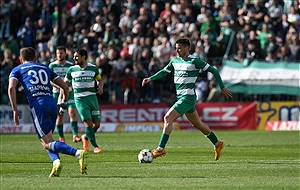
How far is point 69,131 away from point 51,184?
62.1ft

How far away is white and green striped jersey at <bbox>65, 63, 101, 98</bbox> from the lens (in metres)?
20.7

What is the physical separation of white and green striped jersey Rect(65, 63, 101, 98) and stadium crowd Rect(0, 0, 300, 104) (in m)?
9.78

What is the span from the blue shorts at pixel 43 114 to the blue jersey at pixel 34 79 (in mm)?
93

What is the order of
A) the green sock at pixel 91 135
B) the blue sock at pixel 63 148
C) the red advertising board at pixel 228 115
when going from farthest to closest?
the red advertising board at pixel 228 115 < the green sock at pixel 91 135 < the blue sock at pixel 63 148

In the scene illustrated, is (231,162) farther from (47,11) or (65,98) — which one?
(47,11)

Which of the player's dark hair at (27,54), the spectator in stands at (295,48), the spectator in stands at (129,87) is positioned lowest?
the spectator in stands at (129,87)

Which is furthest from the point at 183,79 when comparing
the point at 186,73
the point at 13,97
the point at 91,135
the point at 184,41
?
the point at 13,97

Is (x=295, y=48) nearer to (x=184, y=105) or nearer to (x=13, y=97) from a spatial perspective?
(x=184, y=105)

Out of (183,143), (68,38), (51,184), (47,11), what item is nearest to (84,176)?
(51,184)

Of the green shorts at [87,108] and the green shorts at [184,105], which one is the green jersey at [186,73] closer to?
the green shorts at [184,105]

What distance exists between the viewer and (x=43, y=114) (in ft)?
45.9

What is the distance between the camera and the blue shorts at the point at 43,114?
551 inches

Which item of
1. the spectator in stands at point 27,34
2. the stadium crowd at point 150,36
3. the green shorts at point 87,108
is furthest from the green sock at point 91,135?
the spectator in stands at point 27,34

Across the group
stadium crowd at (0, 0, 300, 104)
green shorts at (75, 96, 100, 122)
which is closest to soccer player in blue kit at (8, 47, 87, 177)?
green shorts at (75, 96, 100, 122)
